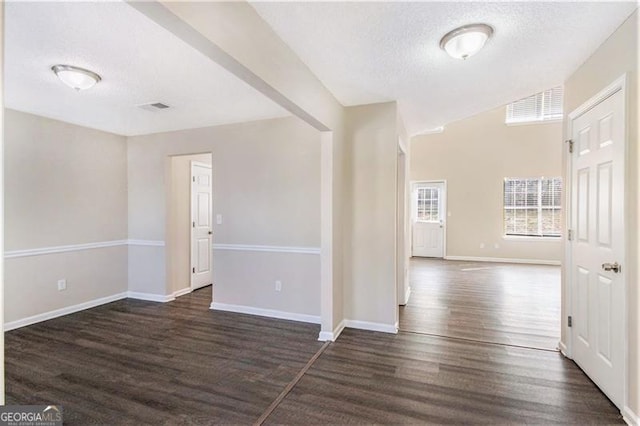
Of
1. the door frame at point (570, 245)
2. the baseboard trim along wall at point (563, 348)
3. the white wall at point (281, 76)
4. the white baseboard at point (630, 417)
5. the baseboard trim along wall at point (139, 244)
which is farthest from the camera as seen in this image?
the baseboard trim along wall at point (139, 244)

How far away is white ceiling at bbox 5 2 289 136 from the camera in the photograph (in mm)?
1915

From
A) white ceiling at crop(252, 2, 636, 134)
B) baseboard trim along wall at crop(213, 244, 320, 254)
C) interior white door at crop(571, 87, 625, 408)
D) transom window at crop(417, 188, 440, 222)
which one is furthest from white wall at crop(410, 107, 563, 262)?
baseboard trim along wall at crop(213, 244, 320, 254)

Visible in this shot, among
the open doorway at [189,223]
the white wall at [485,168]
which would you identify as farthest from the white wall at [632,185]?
the white wall at [485,168]

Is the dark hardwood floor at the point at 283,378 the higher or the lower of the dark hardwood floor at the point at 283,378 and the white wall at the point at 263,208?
the lower

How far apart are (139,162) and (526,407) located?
17.3 feet

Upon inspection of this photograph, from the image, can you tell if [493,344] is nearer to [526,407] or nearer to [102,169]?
[526,407]

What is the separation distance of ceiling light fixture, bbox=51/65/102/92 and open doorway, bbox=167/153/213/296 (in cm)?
204

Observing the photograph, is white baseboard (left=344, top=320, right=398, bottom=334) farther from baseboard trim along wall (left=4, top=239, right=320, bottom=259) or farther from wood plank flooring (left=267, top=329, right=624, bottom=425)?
baseboard trim along wall (left=4, top=239, right=320, bottom=259)

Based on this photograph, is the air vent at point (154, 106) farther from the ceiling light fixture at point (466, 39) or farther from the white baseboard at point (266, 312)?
the ceiling light fixture at point (466, 39)

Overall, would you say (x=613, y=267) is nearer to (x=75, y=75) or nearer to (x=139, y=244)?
(x=75, y=75)

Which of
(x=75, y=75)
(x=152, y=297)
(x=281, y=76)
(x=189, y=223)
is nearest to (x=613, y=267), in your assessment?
(x=281, y=76)

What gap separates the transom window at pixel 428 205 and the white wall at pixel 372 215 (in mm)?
5758

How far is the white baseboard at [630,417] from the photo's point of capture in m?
1.85

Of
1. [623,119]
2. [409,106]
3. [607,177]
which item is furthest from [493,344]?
[409,106]
